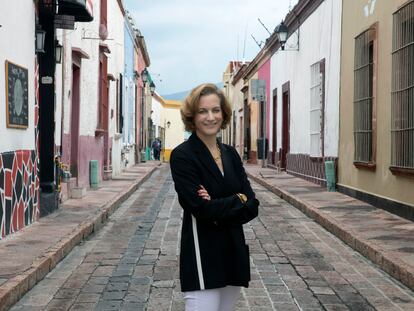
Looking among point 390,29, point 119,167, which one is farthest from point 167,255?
point 119,167

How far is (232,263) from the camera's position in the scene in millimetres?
3045

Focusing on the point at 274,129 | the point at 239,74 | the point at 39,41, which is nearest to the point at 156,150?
the point at 239,74

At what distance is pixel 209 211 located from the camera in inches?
115

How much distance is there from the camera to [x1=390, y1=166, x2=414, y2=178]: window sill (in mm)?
9156

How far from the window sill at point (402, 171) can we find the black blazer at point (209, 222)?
660 centimetres

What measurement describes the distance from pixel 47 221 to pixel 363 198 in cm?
573

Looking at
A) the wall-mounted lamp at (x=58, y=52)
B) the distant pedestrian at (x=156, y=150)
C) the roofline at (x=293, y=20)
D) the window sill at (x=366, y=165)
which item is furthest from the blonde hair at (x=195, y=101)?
the distant pedestrian at (x=156, y=150)

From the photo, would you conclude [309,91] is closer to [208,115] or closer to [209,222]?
[208,115]

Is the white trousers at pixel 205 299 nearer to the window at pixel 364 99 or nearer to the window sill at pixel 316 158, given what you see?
the window at pixel 364 99

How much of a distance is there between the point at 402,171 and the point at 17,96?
543 centimetres

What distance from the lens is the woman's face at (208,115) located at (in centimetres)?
309

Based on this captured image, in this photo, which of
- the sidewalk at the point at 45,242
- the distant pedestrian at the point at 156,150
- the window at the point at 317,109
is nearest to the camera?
the sidewalk at the point at 45,242

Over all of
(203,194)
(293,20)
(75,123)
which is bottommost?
(203,194)

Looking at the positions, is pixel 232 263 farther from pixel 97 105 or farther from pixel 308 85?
pixel 308 85
